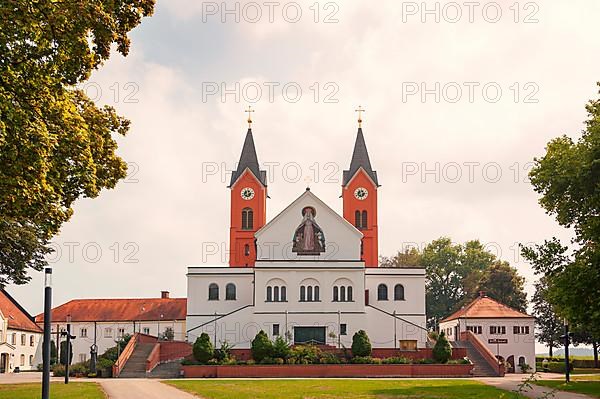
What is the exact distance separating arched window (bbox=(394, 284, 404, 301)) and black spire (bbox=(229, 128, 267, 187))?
16309mm

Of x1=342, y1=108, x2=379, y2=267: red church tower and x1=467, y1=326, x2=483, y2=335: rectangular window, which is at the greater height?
x1=342, y1=108, x2=379, y2=267: red church tower

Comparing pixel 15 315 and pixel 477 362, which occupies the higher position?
pixel 15 315

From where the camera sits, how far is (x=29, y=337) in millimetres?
70375

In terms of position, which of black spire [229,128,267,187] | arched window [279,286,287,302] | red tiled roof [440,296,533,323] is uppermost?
black spire [229,128,267,187]

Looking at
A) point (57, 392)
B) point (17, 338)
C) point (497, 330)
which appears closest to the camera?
point (57, 392)

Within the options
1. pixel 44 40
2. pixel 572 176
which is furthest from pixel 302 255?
pixel 44 40

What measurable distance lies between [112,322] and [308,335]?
23163 millimetres

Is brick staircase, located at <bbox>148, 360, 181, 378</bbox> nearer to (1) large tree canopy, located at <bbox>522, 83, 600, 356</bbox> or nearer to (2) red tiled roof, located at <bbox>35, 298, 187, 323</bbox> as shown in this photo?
(2) red tiled roof, located at <bbox>35, 298, 187, 323</bbox>

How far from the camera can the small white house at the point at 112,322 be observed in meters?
75.0

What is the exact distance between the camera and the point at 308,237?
2621 inches

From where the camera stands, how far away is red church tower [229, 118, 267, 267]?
7338 cm

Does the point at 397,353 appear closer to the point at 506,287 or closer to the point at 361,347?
the point at 361,347

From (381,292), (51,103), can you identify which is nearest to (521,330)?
(381,292)

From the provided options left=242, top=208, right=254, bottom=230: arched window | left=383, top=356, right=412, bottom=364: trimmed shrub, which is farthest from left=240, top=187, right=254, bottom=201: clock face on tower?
left=383, top=356, right=412, bottom=364: trimmed shrub
